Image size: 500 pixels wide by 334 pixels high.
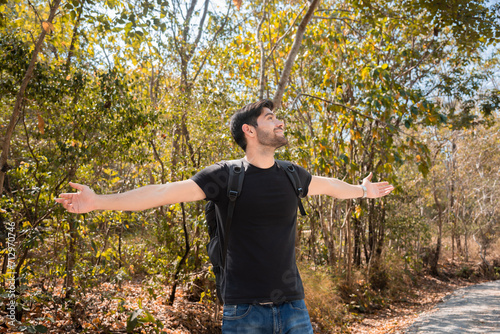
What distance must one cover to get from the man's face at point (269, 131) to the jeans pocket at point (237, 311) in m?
0.92

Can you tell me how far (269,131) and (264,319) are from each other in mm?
1052

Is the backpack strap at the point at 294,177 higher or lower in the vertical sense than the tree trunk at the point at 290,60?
lower

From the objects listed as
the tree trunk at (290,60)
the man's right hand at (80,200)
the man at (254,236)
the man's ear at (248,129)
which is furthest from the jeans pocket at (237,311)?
the tree trunk at (290,60)

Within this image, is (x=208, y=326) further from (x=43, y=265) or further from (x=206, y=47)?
(x=206, y=47)

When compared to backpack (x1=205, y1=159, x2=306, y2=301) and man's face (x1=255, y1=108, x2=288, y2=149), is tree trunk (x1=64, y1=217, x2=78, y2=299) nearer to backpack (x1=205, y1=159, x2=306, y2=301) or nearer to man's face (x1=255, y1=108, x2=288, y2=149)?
backpack (x1=205, y1=159, x2=306, y2=301)

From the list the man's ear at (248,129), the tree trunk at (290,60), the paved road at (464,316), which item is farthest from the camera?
the paved road at (464,316)

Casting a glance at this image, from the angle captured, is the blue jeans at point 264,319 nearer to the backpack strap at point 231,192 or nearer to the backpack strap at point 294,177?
the backpack strap at point 231,192

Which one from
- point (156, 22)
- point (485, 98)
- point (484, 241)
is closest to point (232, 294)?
point (156, 22)

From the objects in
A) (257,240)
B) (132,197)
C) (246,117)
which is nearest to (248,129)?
(246,117)

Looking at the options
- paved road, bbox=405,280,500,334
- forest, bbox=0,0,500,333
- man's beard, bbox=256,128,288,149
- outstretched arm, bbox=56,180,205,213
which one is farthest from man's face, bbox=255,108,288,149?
paved road, bbox=405,280,500,334

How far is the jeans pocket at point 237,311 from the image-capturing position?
6.79 feet

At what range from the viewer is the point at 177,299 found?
23.3 feet

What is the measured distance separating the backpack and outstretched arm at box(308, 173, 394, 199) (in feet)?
0.65

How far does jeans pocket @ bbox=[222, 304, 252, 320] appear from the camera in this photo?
2.07 metres
